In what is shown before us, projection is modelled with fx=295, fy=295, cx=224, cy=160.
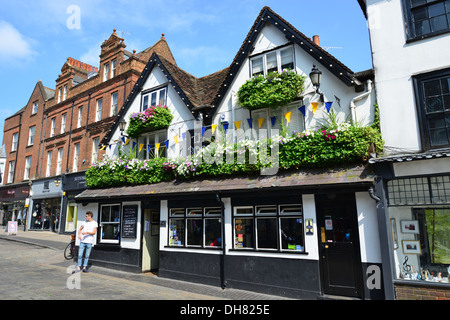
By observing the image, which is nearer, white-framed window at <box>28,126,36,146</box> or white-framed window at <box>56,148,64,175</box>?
white-framed window at <box>56,148,64,175</box>

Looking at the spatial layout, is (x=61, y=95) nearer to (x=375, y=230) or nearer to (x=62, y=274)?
(x=62, y=274)

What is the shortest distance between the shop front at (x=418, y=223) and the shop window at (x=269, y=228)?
2.48 meters

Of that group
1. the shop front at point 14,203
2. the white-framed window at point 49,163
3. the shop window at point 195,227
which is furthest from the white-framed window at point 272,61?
the shop front at point 14,203

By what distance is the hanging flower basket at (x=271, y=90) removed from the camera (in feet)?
32.9

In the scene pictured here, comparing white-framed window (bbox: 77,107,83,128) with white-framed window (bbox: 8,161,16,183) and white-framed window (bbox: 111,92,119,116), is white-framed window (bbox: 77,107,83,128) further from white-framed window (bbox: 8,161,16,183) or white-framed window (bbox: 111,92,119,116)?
white-framed window (bbox: 8,161,16,183)

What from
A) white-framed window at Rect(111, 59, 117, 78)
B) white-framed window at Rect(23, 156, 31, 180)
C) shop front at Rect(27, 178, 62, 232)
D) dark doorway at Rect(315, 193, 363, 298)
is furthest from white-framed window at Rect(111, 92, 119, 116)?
dark doorway at Rect(315, 193, 363, 298)

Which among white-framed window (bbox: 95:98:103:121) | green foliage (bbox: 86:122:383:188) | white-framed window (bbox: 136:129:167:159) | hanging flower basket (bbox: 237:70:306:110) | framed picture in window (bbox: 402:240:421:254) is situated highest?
white-framed window (bbox: 95:98:103:121)

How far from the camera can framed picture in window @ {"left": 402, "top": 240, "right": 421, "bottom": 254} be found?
7644 millimetres

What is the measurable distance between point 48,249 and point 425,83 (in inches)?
745

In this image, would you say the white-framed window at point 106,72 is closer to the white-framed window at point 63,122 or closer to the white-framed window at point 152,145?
the white-framed window at point 63,122

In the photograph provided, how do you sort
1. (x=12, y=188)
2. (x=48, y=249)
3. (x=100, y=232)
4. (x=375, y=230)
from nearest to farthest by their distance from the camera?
(x=375, y=230) < (x=100, y=232) < (x=48, y=249) < (x=12, y=188)
